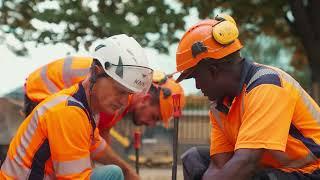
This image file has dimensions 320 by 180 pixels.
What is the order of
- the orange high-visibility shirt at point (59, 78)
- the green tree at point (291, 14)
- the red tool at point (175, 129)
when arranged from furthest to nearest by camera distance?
the green tree at point (291, 14) → the orange high-visibility shirt at point (59, 78) → the red tool at point (175, 129)

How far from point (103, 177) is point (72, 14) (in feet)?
26.4

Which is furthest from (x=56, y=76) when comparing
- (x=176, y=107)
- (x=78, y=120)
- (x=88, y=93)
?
(x=78, y=120)

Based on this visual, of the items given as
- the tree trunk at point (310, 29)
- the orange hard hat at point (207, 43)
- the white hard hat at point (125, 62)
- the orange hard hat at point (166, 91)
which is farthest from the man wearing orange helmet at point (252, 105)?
the tree trunk at point (310, 29)

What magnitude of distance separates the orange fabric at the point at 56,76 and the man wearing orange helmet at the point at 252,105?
205 cm

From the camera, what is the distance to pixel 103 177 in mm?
3436

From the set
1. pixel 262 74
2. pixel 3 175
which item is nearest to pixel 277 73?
pixel 262 74

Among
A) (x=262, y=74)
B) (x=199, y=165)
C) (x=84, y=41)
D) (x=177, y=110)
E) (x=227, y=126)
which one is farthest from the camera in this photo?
(x=84, y=41)

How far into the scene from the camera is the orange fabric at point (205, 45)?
3559 millimetres

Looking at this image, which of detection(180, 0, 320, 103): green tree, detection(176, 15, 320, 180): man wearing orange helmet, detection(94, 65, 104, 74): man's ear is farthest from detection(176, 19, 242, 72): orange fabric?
detection(180, 0, 320, 103): green tree

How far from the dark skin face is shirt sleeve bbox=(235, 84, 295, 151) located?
24cm

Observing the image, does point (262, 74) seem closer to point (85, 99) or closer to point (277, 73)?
point (277, 73)

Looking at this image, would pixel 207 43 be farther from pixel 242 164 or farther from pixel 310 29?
pixel 310 29

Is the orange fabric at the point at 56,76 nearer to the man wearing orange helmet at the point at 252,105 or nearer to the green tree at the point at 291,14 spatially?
the man wearing orange helmet at the point at 252,105

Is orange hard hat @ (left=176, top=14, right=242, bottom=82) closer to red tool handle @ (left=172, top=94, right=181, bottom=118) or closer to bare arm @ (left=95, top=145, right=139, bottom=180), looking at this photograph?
bare arm @ (left=95, top=145, right=139, bottom=180)
